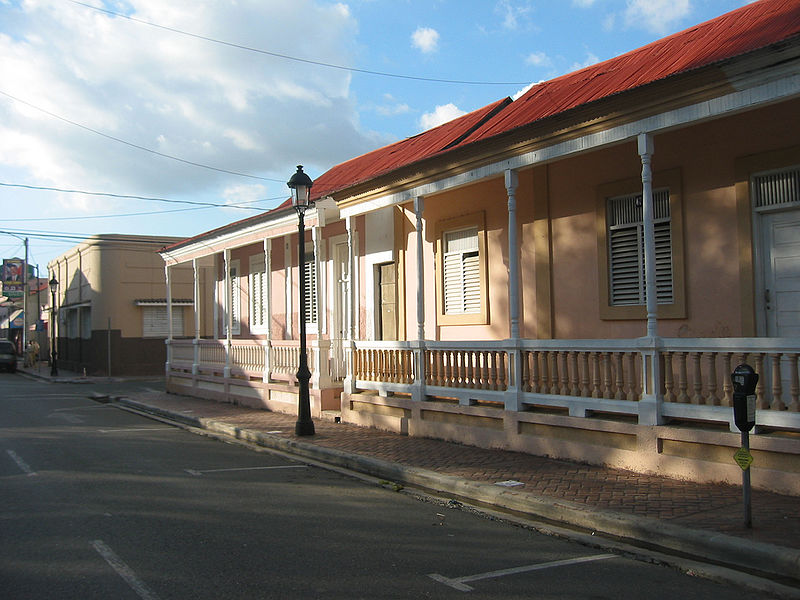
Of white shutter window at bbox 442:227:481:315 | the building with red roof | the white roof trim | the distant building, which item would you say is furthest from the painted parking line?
the distant building

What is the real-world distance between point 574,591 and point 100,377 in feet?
101

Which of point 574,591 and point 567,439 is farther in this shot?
point 567,439

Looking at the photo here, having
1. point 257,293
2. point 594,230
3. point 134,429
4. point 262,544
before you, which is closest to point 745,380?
point 262,544

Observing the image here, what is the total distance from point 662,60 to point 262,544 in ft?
26.5

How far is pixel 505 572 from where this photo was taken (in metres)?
5.45

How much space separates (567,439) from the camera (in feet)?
30.2

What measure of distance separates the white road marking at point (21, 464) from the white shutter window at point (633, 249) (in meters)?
7.98

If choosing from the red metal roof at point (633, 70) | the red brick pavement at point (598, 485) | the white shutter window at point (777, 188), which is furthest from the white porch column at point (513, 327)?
the white shutter window at point (777, 188)

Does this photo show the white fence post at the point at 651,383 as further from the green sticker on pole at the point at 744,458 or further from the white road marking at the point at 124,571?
the white road marking at the point at 124,571

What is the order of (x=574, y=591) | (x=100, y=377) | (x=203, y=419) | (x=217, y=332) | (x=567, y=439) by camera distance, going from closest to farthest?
(x=574, y=591)
(x=567, y=439)
(x=203, y=419)
(x=217, y=332)
(x=100, y=377)

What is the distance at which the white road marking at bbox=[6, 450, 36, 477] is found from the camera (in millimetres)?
9312

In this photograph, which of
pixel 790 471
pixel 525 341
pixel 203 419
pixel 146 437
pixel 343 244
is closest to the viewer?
pixel 790 471

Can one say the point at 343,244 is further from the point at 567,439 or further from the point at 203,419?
the point at 567,439

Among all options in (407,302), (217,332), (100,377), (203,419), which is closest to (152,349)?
(100,377)
